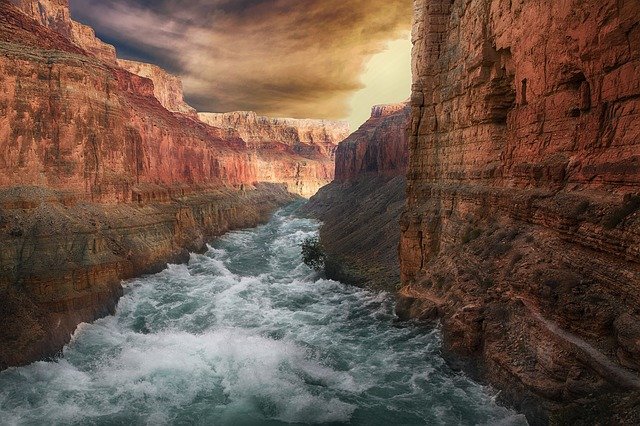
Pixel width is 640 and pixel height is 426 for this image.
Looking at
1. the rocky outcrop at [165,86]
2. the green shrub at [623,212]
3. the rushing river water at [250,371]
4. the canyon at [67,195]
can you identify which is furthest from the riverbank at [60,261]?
the rocky outcrop at [165,86]

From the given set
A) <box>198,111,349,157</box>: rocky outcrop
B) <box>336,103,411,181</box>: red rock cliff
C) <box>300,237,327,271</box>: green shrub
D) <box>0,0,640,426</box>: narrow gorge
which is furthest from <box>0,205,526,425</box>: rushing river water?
<box>198,111,349,157</box>: rocky outcrop

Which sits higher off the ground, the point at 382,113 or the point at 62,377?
the point at 382,113

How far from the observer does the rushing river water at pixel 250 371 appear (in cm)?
1277

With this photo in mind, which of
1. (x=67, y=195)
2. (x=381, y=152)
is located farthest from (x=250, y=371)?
(x=381, y=152)

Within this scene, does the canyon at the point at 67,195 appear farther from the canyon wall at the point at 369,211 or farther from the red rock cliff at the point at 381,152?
the red rock cliff at the point at 381,152

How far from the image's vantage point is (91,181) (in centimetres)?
2769

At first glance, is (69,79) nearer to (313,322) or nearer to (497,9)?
(313,322)

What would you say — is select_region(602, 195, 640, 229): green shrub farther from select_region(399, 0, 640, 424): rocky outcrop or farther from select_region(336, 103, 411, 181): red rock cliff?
select_region(336, 103, 411, 181): red rock cliff

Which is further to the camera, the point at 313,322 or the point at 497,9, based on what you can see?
the point at 313,322

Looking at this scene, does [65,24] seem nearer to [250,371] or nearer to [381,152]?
[381,152]

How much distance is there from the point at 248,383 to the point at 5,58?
941 inches

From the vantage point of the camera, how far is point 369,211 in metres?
44.5

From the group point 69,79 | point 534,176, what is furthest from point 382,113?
point 534,176

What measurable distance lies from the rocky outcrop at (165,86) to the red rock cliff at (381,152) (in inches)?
1778
